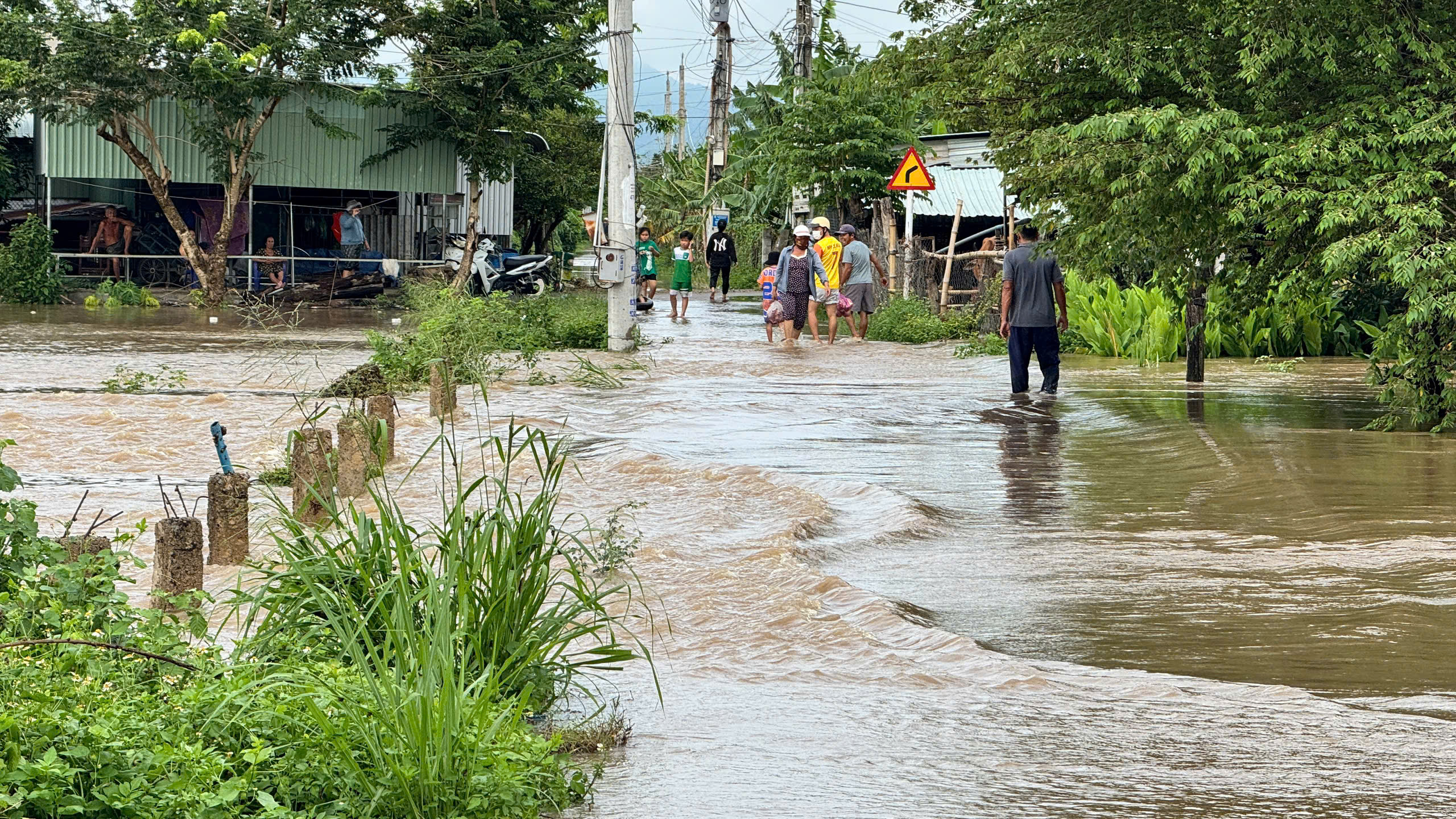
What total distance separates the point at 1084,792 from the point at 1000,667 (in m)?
1.35

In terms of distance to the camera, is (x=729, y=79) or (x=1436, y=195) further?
(x=729, y=79)

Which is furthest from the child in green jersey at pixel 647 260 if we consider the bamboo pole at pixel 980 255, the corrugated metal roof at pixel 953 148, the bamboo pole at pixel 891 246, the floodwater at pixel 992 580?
the floodwater at pixel 992 580

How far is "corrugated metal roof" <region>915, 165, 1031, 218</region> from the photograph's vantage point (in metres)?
27.0

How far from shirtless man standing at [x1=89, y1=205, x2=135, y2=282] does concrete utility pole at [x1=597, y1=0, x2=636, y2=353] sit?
14.4 metres

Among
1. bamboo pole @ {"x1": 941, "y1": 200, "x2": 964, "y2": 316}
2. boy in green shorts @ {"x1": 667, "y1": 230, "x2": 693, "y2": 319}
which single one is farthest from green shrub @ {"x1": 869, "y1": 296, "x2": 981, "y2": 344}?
boy in green shorts @ {"x1": 667, "y1": 230, "x2": 693, "y2": 319}

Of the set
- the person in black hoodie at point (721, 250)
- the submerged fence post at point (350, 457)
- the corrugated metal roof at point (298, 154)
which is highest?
the corrugated metal roof at point (298, 154)

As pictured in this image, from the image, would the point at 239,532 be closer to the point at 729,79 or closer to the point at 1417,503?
the point at 1417,503

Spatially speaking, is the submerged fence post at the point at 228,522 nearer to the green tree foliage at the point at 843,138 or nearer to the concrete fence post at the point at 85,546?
the concrete fence post at the point at 85,546

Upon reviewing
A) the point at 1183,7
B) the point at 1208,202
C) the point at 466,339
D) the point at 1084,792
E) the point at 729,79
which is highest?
the point at 729,79

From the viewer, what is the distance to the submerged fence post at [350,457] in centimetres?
845

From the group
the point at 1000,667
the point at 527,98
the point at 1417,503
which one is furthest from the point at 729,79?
the point at 1000,667

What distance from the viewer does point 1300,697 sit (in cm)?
507

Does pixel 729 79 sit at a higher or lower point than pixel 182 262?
higher

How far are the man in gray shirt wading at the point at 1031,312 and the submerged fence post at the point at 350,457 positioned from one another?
24.9ft
